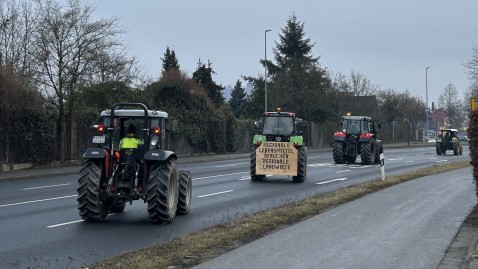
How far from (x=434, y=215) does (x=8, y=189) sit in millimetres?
13230

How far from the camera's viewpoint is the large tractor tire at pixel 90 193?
39.6ft

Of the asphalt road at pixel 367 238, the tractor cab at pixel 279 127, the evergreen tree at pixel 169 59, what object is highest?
the evergreen tree at pixel 169 59

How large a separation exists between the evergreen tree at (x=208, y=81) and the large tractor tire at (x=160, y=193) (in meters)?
46.9

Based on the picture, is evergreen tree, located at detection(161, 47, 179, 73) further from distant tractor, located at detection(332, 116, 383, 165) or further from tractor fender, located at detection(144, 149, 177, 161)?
tractor fender, located at detection(144, 149, 177, 161)

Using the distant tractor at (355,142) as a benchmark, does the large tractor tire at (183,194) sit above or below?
below

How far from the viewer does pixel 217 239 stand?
33.1ft

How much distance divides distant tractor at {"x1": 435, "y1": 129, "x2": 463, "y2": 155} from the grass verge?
1334 inches

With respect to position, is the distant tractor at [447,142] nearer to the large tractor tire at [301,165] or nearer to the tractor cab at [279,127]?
the tractor cab at [279,127]

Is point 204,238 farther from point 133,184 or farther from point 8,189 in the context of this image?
point 8,189

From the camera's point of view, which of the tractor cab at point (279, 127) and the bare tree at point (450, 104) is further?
the bare tree at point (450, 104)

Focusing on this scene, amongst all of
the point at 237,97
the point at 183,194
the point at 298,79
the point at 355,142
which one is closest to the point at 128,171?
the point at 183,194

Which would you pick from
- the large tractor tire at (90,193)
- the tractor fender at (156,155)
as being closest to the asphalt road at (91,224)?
the large tractor tire at (90,193)

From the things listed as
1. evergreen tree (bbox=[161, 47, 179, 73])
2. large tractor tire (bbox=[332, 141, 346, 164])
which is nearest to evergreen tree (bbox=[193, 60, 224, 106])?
evergreen tree (bbox=[161, 47, 179, 73])

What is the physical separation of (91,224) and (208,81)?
4870 centimetres
